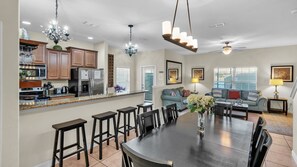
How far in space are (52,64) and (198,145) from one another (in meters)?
4.77

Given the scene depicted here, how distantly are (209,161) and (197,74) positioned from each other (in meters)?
7.52

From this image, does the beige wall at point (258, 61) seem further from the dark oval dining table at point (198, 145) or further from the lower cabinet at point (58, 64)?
the lower cabinet at point (58, 64)

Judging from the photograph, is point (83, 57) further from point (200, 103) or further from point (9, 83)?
point (200, 103)

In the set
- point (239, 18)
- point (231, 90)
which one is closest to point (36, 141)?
point (239, 18)

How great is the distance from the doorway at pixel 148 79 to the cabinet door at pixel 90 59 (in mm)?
2667

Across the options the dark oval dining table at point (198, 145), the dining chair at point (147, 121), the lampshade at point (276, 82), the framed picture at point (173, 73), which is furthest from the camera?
the framed picture at point (173, 73)

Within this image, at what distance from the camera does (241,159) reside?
131 cm

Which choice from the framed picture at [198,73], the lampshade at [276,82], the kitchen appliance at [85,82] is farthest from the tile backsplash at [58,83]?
the lampshade at [276,82]

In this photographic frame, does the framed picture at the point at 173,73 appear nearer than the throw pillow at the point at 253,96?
No

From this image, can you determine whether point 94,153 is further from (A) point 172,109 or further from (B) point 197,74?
(B) point 197,74

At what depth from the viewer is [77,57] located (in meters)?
5.24

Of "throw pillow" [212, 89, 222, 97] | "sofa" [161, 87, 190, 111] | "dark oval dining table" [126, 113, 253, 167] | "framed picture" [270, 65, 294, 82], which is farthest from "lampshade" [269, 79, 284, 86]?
"dark oval dining table" [126, 113, 253, 167]

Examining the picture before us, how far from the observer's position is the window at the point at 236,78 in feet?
22.6

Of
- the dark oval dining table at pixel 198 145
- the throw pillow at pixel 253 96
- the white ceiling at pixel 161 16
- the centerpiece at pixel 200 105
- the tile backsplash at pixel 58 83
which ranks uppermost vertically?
the white ceiling at pixel 161 16
